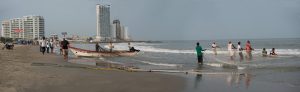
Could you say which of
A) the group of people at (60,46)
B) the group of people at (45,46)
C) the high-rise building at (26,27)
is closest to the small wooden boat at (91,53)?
the group of people at (60,46)

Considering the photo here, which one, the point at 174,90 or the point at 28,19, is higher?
the point at 28,19

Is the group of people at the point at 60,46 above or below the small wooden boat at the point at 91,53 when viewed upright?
above

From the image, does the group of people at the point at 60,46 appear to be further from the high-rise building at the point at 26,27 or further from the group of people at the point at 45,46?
the high-rise building at the point at 26,27

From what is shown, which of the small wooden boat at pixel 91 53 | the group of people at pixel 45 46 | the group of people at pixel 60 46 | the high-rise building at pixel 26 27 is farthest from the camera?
the high-rise building at pixel 26 27

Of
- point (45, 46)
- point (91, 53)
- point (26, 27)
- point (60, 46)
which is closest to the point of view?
point (60, 46)

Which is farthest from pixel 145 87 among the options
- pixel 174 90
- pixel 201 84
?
pixel 201 84

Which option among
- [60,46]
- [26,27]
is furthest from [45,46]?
[26,27]

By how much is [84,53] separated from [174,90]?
23197 mm

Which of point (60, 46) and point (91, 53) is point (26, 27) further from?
point (91, 53)

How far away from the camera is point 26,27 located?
614 ft

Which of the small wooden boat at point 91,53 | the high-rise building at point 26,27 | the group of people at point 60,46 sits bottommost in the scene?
the small wooden boat at point 91,53

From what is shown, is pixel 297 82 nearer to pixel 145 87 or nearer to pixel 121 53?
pixel 145 87

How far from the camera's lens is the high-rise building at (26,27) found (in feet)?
593

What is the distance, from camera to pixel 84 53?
31.6m
